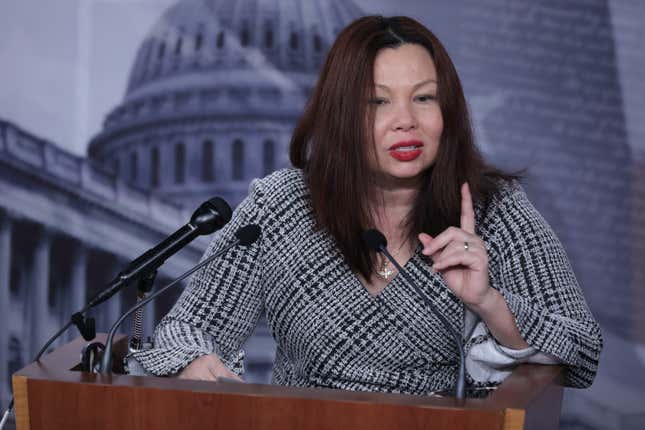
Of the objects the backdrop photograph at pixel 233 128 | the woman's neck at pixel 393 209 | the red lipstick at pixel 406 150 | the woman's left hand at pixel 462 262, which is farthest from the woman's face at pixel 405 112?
the backdrop photograph at pixel 233 128

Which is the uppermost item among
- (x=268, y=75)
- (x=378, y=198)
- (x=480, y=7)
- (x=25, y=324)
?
(x=480, y=7)

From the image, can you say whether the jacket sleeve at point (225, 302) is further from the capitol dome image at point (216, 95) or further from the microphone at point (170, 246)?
the capitol dome image at point (216, 95)

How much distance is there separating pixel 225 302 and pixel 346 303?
0.77 feet

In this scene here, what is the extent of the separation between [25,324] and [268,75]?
1.23 metres

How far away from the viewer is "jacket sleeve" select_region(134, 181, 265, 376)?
1.87m

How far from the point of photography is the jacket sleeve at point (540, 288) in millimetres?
1660

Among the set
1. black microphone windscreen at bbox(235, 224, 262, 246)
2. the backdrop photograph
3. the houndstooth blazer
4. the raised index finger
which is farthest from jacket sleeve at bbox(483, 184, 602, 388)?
the backdrop photograph

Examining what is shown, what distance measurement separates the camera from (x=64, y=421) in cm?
133

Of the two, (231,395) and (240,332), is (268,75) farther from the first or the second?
(231,395)

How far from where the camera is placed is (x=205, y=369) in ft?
5.43

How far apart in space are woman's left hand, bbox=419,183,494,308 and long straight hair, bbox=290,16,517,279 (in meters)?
0.31

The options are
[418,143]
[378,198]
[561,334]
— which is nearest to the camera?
[561,334]

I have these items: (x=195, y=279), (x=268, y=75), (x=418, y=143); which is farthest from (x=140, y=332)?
(x=268, y=75)

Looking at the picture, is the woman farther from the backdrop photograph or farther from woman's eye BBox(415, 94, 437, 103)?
the backdrop photograph
